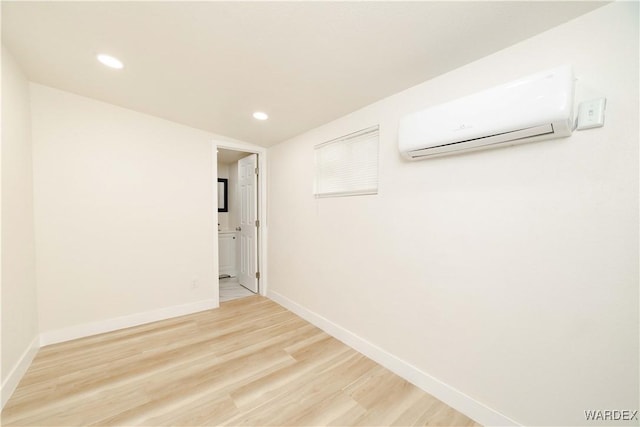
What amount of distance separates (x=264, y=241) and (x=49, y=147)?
2.36m

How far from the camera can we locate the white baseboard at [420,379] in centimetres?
145

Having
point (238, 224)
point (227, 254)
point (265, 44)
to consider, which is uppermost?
point (265, 44)

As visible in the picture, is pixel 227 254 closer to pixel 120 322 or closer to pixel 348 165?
pixel 120 322

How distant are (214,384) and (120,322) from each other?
1.58m

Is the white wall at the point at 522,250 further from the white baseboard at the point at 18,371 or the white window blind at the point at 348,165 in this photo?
the white baseboard at the point at 18,371

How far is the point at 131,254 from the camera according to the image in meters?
2.67

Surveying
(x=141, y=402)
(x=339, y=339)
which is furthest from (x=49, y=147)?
(x=339, y=339)

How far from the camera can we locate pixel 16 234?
1.82 meters

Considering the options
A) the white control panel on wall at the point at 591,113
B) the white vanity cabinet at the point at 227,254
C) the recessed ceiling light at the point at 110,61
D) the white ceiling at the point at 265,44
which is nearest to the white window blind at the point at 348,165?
the white ceiling at the point at 265,44

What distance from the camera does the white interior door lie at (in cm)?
372

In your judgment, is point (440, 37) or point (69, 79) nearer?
point (440, 37)

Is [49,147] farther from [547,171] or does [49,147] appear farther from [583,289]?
Answer: [583,289]
